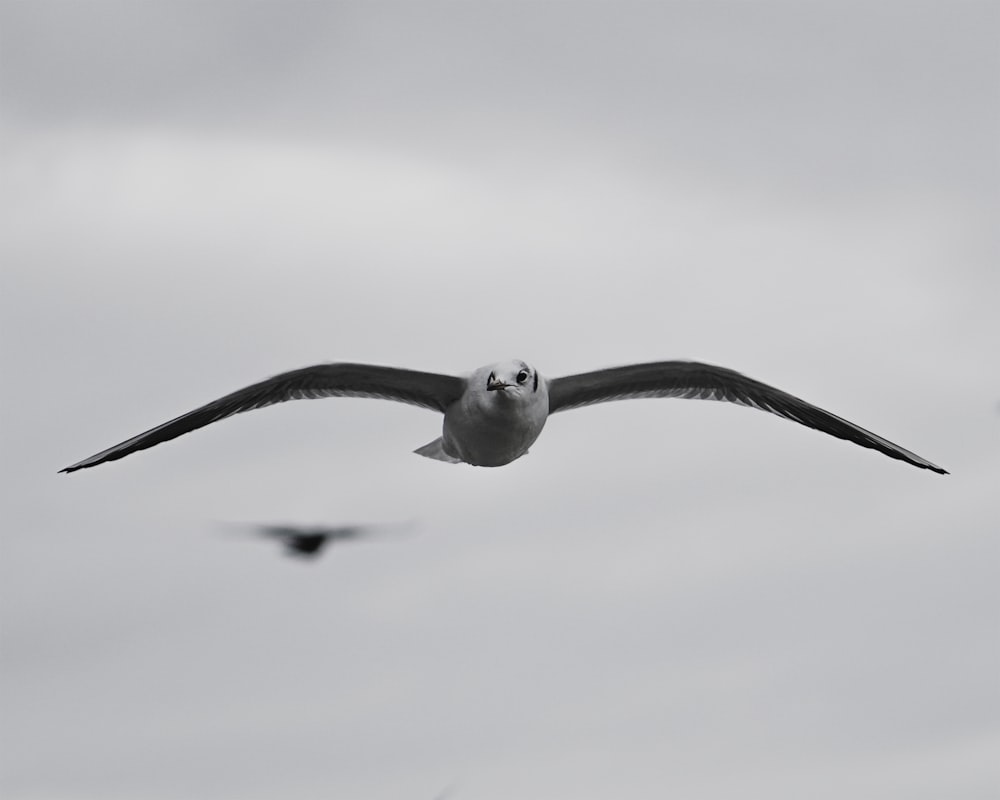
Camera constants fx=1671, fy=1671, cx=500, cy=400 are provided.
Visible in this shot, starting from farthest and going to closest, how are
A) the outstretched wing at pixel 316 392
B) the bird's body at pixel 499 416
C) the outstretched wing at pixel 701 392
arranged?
1. the outstretched wing at pixel 701 392
2. the outstretched wing at pixel 316 392
3. the bird's body at pixel 499 416

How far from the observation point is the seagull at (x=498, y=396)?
2119 centimetres

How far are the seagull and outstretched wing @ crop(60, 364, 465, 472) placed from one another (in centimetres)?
1

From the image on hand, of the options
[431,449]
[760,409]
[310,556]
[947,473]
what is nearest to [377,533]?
[431,449]

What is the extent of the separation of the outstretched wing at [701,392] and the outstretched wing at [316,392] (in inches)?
64.5

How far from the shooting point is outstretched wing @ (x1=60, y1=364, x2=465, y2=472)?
71.4 ft

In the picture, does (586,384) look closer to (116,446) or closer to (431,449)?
(431,449)

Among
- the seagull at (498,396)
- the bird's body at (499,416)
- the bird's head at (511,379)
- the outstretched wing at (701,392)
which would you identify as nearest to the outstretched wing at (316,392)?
the seagull at (498,396)

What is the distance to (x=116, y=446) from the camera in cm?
2167

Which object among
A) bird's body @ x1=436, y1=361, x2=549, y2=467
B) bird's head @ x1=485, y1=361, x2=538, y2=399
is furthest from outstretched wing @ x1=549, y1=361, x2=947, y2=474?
bird's head @ x1=485, y1=361, x2=538, y2=399

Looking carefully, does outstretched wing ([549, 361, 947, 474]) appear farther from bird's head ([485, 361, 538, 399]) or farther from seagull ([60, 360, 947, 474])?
bird's head ([485, 361, 538, 399])

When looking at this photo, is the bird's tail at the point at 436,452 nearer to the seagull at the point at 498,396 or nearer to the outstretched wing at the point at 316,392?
the seagull at the point at 498,396

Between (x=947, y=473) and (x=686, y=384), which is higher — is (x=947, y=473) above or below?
below

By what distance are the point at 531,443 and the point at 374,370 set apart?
2285mm

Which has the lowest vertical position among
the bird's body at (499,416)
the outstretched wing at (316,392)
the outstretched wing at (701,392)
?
the bird's body at (499,416)
